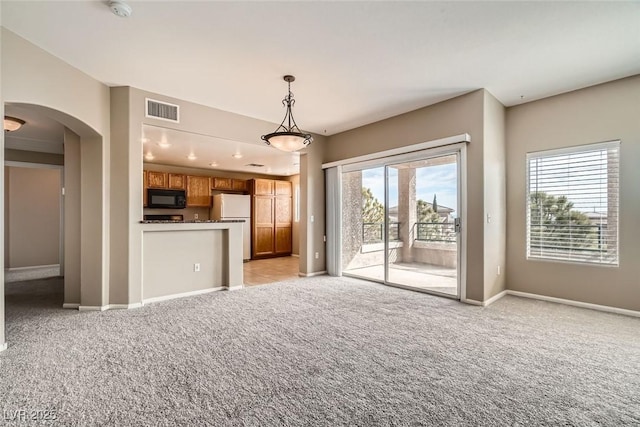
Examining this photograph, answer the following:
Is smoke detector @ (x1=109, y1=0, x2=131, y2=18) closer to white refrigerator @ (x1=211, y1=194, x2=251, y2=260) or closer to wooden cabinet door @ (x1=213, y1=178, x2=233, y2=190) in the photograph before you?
white refrigerator @ (x1=211, y1=194, x2=251, y2=260)

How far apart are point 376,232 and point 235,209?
162 inches

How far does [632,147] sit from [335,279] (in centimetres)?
435

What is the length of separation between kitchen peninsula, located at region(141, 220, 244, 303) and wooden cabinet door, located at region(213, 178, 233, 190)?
146 inches

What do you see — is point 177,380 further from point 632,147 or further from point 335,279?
point 632,147

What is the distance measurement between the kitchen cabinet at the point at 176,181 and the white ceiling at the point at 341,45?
376 cm

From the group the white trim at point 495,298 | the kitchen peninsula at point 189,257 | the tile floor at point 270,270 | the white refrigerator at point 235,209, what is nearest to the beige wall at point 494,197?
the white trim at point 495,298

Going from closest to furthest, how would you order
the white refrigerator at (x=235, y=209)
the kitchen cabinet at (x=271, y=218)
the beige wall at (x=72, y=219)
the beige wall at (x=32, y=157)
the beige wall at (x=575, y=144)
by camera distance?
the beige wall at (x=575, y=144), the beige wall at (x=72, y=219), the beige wall at (x=32, y=157), the white refrigerator at (x=235, y=209), the kitchen cabinet at (x=271, y=218)

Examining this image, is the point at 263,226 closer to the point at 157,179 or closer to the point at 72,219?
the point at 157,179

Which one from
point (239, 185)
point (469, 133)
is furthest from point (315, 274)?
point (239, 185)

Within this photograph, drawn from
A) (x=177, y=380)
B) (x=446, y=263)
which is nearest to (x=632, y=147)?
(x=446, y=263)

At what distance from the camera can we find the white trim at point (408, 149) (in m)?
3.91

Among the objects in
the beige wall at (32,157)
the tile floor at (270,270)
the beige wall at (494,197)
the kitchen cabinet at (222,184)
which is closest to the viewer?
the beige wall at (494,197)

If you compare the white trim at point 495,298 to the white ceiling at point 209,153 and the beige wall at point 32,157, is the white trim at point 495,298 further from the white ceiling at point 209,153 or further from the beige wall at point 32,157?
the beige wall at point 32,157

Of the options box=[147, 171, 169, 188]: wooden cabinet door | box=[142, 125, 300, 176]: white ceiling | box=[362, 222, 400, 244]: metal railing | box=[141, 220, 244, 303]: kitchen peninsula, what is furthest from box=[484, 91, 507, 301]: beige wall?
box=[147, 171, 169, 188]: wooden cabinet door
